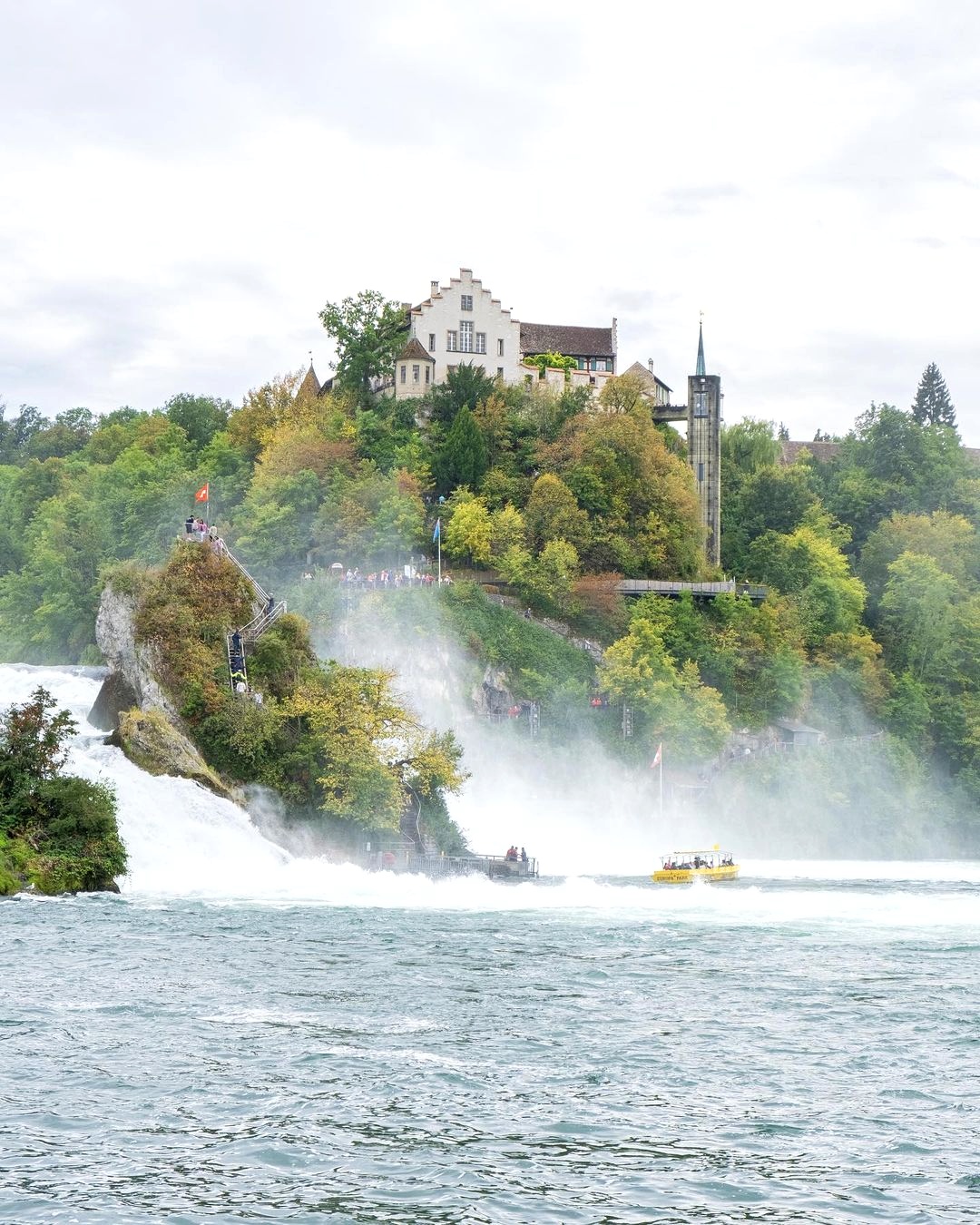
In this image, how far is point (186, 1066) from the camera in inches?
1225

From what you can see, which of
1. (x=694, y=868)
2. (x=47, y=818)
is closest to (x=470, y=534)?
(x=694, y=868)

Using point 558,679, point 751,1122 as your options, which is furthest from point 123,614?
point 751,1122

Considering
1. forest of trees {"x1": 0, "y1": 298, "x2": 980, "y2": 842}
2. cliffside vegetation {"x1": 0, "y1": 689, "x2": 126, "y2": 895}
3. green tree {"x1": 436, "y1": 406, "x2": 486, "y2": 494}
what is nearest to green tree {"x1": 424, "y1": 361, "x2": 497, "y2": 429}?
forest of trees {"x1": 0, "y1": 298, "x2": 980, "y2": 842}

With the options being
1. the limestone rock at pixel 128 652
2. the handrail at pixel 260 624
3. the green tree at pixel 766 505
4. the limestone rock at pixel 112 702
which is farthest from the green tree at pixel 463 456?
the limestone rock at pixel 112 702

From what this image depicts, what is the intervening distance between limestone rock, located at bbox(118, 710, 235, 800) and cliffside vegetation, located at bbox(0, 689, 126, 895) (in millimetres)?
5746

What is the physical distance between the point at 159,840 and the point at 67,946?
19.3 m

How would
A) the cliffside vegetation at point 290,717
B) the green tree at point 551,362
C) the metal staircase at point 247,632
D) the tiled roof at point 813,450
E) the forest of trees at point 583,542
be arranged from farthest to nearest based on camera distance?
the tiled roof at point 813,450 → the green tree at point 551,362 → the forest of trees at point 583,542 → the metal staircase at point 247,632 → the cliffside vegetation at point 290,717

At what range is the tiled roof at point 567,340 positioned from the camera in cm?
13419

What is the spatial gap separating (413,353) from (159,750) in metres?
60.9

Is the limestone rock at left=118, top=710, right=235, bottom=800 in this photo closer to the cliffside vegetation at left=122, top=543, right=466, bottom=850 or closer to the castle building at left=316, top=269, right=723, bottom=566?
the cliffside vegetation at left=122, top=543, right=466, bottom=850

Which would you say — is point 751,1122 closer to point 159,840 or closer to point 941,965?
point 941,965

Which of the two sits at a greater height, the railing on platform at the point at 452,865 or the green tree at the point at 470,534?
the green tree at the point at 470,534

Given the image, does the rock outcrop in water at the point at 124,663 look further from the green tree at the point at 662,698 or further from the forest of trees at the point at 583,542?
the green tree at the point at 662,698

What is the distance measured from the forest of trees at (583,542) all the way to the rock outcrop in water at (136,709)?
2519cm
